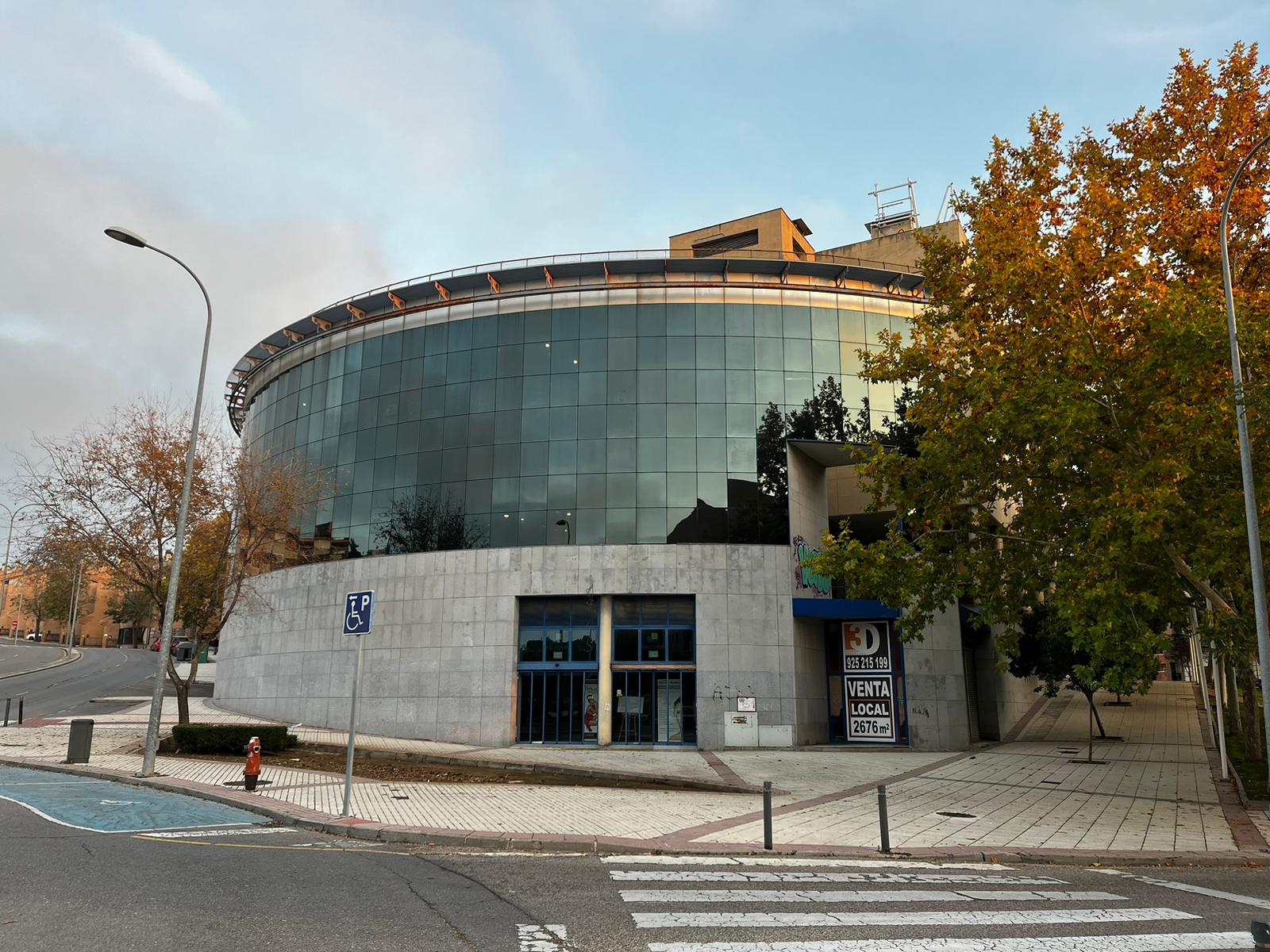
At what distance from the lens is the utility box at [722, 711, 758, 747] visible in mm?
28109

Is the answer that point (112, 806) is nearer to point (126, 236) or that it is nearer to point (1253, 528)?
point (126, 236)

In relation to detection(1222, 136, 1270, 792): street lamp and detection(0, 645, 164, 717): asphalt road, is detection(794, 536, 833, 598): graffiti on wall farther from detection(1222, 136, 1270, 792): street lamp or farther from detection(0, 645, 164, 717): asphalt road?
detection(0, 645, 164, 717): asphalt road

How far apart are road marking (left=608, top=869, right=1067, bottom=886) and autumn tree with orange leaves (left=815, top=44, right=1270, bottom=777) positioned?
6.76 meters

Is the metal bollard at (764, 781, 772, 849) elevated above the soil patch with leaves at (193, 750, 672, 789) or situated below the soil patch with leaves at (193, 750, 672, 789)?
above

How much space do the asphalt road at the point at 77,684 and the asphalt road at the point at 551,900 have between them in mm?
30897

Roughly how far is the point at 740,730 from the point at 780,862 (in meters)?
17.6

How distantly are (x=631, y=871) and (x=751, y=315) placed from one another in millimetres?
25174

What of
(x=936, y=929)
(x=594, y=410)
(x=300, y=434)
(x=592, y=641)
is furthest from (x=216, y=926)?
(x=300, y=434)

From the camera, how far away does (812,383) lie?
31.4m

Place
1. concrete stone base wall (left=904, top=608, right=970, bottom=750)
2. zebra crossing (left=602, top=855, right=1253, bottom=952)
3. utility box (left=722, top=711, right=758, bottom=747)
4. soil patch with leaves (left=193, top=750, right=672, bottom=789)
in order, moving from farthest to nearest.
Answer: concrete stone base wall (left=904, top=608, right=970, bottom=750) → utility box (left=722, top=711, right=758, bottom=747) → soil patch with leaves (left=193, top=750, right=672, bottom=789) → zebra crossing (left=602, top=855, right=1253, bottom=952)

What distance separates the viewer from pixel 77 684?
157ft

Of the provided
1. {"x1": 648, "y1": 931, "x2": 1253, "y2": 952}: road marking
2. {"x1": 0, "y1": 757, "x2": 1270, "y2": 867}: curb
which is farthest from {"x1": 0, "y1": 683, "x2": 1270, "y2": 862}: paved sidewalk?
{"x1": 648, "y1": 931, "x2": 1253, "y2": 952}: road marking

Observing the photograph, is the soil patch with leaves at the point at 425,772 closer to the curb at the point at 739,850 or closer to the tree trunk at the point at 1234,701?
the curb at the point at 739,850

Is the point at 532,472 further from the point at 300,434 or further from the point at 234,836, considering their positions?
the point at 234,836
